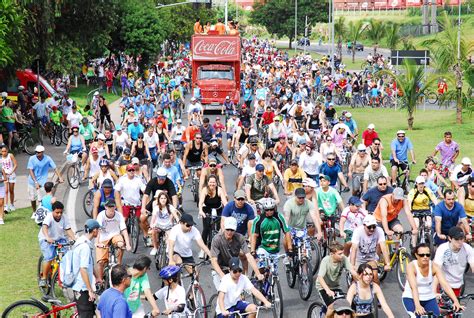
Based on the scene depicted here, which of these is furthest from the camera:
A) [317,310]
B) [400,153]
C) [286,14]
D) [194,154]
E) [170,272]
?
[286,14]

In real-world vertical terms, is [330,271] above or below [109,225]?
below

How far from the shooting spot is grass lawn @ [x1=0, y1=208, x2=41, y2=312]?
1379 cm

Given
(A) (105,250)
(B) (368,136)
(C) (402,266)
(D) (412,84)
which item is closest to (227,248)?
(A) (105,250)

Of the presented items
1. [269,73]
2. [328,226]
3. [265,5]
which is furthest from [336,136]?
[265,5]

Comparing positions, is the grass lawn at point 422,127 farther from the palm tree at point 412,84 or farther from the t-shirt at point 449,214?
the t-shirt at point 449,214

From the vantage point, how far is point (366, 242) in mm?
12891

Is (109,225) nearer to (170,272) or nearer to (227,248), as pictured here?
(227,248)

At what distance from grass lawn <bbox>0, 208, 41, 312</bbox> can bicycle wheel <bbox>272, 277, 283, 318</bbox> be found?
11.9ft

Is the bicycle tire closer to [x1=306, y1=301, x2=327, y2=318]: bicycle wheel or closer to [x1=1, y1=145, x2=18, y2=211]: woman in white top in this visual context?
[x1=1, y1=145, x2=18, y2=211]: woman in white top

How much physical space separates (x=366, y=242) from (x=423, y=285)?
2237 millimetres

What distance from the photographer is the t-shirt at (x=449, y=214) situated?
14.1 metres

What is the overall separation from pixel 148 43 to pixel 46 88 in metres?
24.8

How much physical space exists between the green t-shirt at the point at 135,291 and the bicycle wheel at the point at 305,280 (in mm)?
3658

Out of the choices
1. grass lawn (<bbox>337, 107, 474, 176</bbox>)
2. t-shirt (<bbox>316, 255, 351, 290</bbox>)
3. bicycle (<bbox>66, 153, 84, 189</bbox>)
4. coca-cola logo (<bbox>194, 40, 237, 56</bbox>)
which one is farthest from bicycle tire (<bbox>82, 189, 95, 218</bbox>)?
coca-cola logo (<bbox>194, 40, 237, 56</bbox>)
